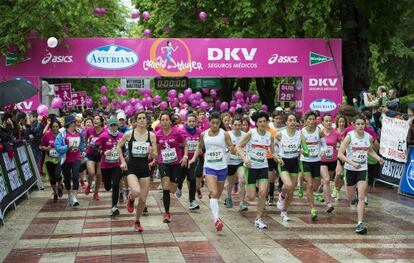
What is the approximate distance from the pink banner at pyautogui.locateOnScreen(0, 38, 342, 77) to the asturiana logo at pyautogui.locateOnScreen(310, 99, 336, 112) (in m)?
0.87

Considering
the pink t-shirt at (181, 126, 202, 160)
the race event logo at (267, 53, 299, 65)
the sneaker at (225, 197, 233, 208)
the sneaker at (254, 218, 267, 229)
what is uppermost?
the race event logo at (267, 53, 299, 65)

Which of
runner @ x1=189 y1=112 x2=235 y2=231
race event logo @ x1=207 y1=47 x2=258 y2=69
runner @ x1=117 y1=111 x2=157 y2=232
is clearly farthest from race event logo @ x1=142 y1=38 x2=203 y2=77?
runner @ x1=117 y1=111 x2=157 y2=232

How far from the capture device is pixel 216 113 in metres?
11.8

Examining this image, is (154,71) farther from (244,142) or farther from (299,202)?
(244,142)

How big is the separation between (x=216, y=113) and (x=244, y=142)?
2.18 ft

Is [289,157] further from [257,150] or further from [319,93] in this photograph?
[319,93]

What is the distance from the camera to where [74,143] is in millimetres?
14617

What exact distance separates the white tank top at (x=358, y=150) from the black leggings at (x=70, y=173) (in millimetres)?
5836

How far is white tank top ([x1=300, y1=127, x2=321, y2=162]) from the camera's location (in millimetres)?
12586

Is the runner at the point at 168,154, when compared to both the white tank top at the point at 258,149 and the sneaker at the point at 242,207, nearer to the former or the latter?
the white tank top at the point at 258,149

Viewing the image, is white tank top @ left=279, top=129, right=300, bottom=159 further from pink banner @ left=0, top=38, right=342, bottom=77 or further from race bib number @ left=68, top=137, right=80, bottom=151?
pink banner @ left=0, top=38, right=342, bottom=77

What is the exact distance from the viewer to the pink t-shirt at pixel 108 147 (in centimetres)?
1345

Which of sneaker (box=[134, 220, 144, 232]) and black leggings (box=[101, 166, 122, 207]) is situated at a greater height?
black leggings (box=[101, 166, 122, 207])

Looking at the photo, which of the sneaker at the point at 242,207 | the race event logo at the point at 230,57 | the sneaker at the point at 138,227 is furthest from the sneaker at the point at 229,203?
the race event logo at the point at 230,57
